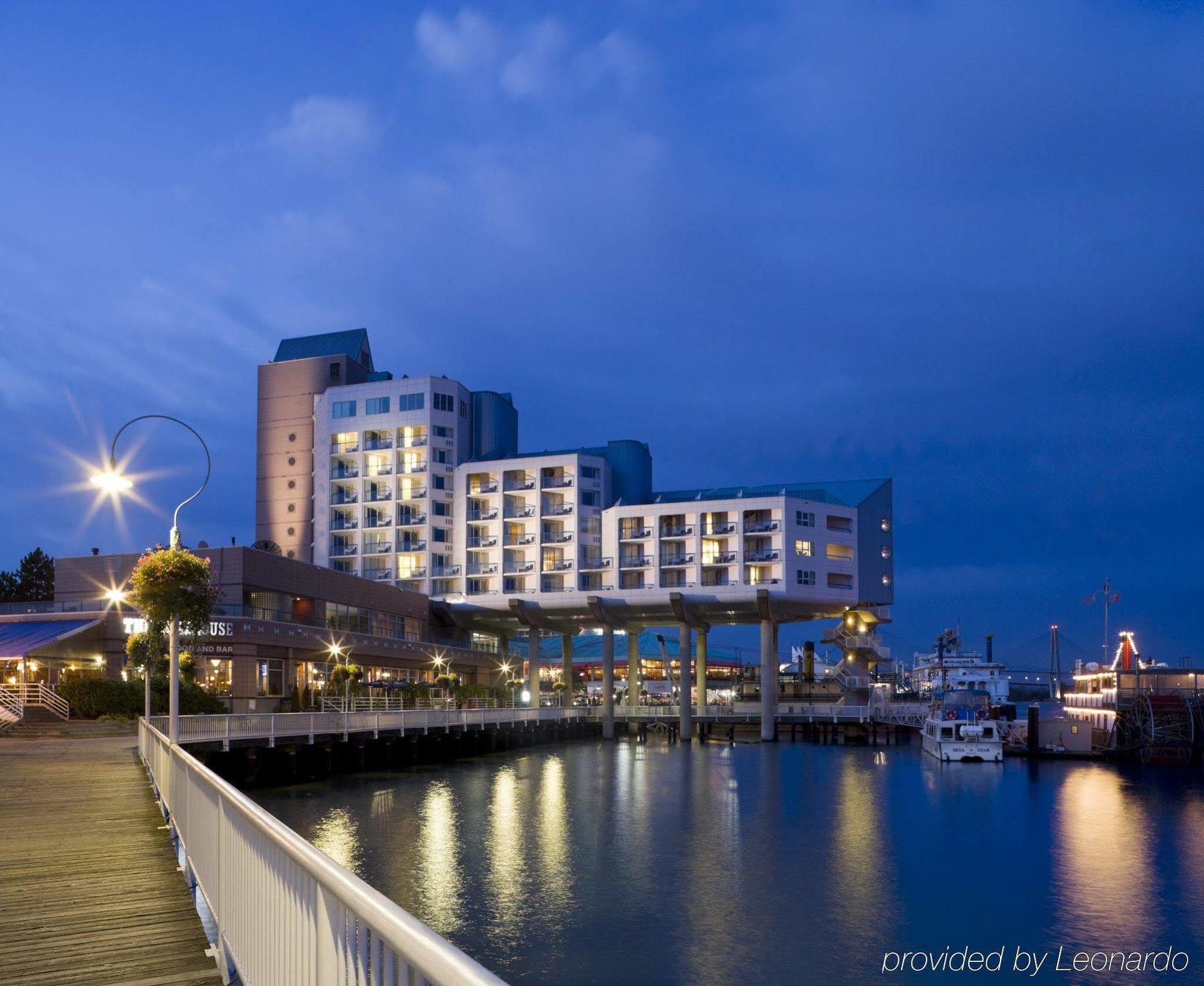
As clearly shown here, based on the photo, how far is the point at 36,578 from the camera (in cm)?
11431

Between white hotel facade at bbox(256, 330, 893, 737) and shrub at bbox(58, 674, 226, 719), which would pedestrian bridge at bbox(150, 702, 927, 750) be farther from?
white hotel facade at bbox(256, 330, 893, 737)

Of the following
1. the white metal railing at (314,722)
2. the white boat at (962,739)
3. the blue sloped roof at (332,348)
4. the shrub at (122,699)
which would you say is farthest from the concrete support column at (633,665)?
the shrub at (122,699)

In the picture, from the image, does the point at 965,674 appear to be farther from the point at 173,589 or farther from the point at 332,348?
the point at 173,589

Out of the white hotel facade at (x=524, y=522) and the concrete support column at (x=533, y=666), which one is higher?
the white hotel facade at (x=524, y=522)

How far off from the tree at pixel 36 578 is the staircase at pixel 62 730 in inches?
2458

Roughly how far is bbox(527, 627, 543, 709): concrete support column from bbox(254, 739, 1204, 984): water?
130 ft

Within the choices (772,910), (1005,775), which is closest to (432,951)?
(772,910)

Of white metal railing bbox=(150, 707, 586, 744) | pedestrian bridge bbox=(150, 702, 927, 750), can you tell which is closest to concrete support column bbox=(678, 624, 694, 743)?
pedestrian bridge bbox=(150, 702, 927, 750)

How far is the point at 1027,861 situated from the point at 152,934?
33.7 metres

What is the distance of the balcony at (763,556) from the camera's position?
97.8 meters

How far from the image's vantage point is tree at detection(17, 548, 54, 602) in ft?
368

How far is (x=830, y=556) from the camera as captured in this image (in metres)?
101

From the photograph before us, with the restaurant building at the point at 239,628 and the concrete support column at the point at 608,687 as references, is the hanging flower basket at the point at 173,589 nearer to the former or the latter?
the restaurant building at the point at 239,628

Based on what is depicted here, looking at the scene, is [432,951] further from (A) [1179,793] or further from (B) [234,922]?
(A) [1179,793]
